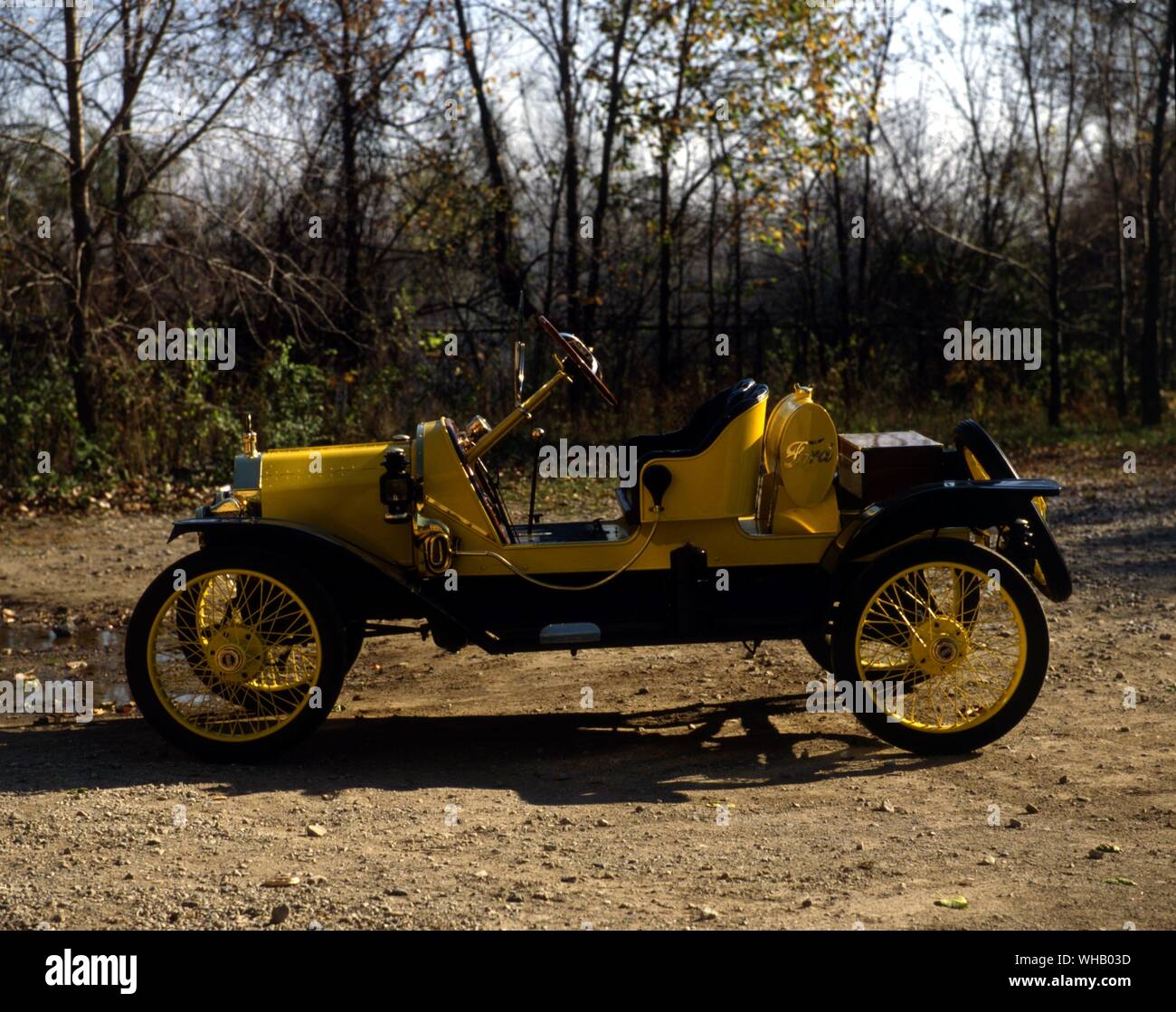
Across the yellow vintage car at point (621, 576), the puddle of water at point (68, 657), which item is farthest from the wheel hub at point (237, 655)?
the puddle of water at point (68, 657)

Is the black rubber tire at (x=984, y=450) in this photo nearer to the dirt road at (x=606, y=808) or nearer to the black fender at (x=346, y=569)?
the dirt road at (x=606, y=808)

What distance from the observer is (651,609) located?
6246mm

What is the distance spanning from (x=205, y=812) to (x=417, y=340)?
1239cm

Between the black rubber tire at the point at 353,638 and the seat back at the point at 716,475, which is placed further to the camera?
the black rubber tire at the point at 353,638

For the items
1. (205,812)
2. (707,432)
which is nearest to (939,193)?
(707,432)

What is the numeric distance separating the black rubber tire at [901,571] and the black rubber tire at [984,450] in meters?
0.38

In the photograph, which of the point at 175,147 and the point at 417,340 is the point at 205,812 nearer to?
the point at 175,147

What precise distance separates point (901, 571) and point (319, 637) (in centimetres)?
248

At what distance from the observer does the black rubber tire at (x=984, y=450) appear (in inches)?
248

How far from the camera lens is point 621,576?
6.21 meters

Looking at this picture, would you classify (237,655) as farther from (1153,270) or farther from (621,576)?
(1153,270)

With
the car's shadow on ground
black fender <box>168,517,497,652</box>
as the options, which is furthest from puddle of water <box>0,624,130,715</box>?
black fender <box>168,517,497,652</box>

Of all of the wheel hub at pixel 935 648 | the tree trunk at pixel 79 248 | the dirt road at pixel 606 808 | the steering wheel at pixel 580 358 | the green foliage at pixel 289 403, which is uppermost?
the tree trunk at pixel 79 248

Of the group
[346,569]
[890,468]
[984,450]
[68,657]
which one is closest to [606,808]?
[346,569]
